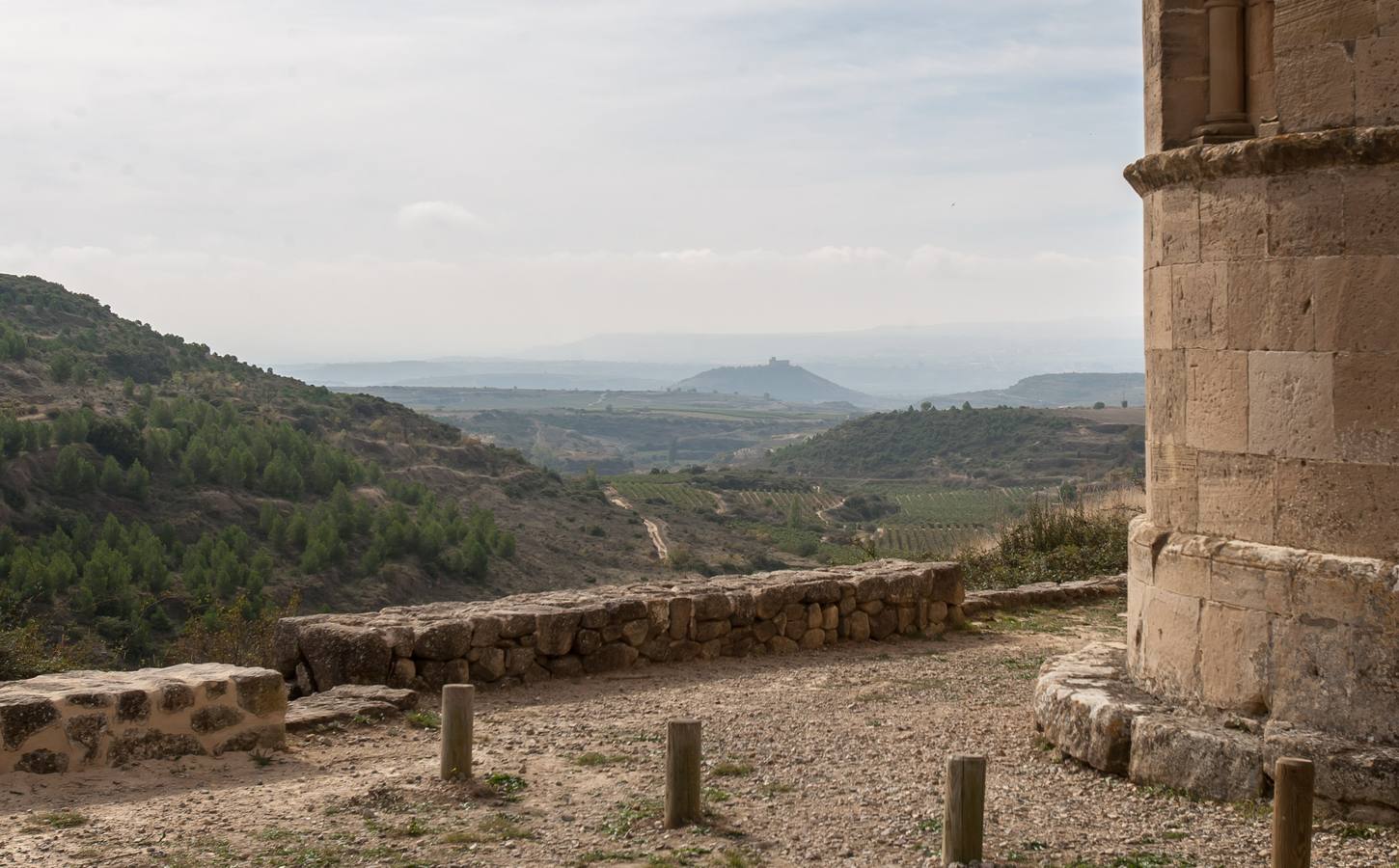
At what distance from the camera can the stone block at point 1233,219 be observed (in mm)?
6000

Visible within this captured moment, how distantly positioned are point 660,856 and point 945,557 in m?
11.4

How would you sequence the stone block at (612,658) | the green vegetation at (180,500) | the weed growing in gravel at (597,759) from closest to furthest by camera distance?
the weed growing in gravel at (597,759) → the stone block at (612,658) → the green vegetation at (180,500)

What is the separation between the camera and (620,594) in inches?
385

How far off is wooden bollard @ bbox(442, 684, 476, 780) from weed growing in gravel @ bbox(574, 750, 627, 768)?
71cm

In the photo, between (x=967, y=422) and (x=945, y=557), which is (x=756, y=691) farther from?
(x=967, y=422)

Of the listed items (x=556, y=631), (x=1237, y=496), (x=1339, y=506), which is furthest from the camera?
(x=556, y=631)

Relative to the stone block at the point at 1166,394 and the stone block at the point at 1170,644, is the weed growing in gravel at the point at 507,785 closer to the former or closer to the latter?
the stone block at the point at 1170,644

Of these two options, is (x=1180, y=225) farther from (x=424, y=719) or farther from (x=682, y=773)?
(x=424, y=719)

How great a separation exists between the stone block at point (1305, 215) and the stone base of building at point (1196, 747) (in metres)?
2.30

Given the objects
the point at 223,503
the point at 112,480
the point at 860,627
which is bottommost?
the point at 223,503

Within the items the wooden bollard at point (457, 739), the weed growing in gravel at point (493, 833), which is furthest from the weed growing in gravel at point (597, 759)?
the weed growing in gravel at point (493, 833)

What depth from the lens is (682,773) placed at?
5496 mm

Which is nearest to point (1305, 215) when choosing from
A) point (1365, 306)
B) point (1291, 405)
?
point (1365, 306)

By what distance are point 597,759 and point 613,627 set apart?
2585 mm
